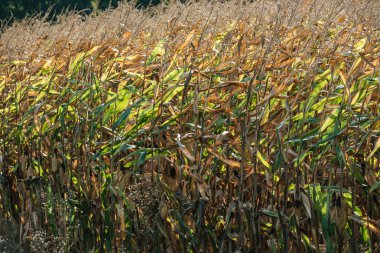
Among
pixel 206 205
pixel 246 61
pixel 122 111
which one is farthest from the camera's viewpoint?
pixel 246 61

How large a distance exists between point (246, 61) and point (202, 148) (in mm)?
916

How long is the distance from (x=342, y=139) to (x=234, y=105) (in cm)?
59

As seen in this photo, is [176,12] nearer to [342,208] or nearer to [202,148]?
[202,148]

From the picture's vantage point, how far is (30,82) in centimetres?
421

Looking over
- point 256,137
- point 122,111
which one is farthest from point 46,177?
point 256,137

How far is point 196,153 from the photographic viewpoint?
3.19 metres

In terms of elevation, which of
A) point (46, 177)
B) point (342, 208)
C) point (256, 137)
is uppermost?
point (256, 137)

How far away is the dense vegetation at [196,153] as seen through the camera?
296 cm

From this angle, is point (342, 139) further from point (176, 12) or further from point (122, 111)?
point (176, 12)

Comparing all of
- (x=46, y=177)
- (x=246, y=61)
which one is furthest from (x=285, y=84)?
(x=46, y=177)

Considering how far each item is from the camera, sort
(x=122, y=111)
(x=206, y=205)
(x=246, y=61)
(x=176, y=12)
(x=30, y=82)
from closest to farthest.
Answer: (x=206, y=205) → (x=122, y=111) → (x=246, y=61) → (x=30, y=82) → (x=176, y=12)

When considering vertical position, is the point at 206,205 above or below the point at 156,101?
below

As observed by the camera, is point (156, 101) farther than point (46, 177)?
No

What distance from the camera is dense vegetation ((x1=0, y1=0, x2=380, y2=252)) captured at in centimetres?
296
